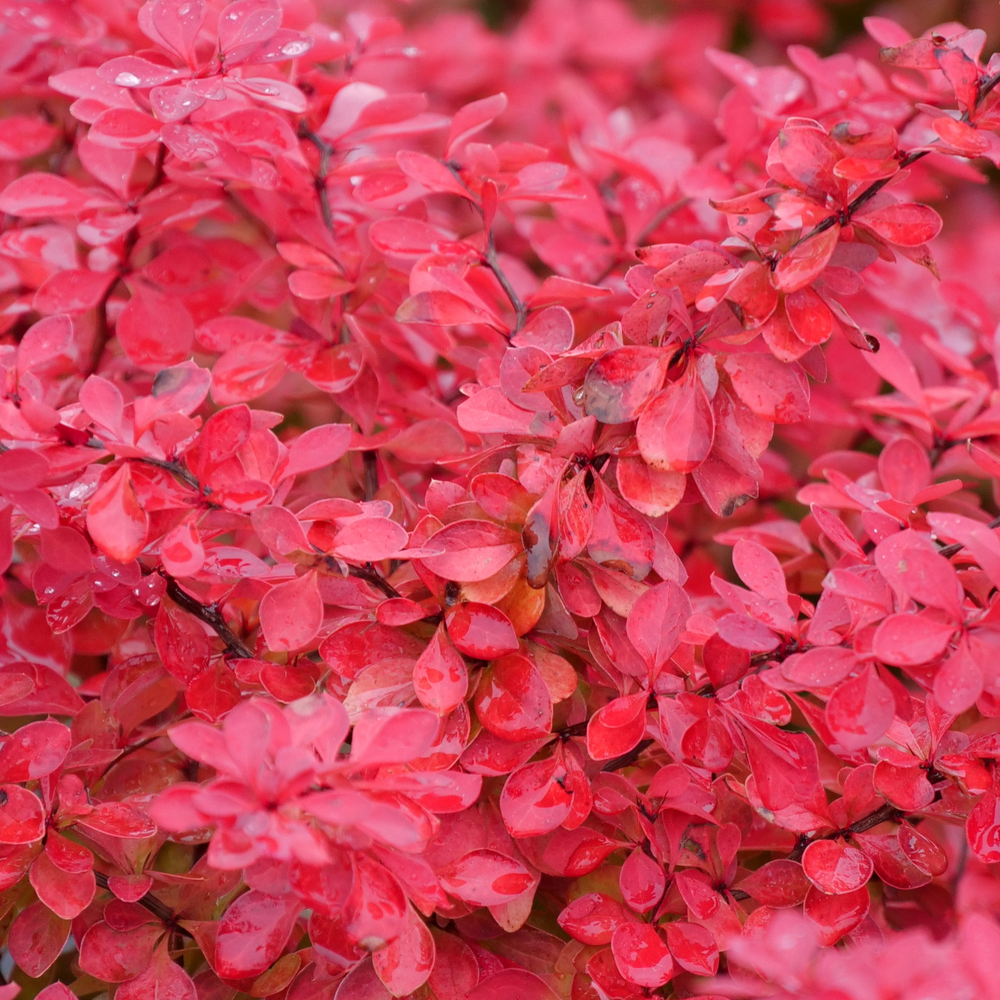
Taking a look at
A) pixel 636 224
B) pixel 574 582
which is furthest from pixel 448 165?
pixel 574 582

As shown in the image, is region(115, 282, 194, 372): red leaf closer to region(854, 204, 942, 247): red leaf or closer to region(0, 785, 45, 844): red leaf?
region(0, 785, 45, 844): red leaf

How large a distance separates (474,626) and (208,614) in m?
0.15

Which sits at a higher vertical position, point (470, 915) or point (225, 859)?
point (225, 859)

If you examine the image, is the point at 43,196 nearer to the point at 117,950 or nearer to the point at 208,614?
the point at 208,614

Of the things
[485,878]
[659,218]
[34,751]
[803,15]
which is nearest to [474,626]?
[485,878]

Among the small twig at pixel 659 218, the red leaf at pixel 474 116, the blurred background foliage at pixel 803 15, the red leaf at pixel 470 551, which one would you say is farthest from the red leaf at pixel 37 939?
the blurred background foliage at pixel 803 15

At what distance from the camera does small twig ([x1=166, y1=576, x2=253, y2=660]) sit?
51 centimetres

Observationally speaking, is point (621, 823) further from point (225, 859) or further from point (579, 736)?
point (225, 859)

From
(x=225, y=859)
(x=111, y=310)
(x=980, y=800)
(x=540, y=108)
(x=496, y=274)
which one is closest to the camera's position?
(x=225, y=859)

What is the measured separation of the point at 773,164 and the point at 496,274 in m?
0.19

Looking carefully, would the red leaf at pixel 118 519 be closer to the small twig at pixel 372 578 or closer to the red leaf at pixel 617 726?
the small twig at pixel 372 578

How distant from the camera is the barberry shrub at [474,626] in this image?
0.41 metres

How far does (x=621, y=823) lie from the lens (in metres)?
0.52

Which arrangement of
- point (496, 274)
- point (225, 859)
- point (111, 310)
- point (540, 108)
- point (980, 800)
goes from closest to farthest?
point (225, 859)
point (980, 800)
point (496, 274)
point (111, 310)
point (540, 108)
